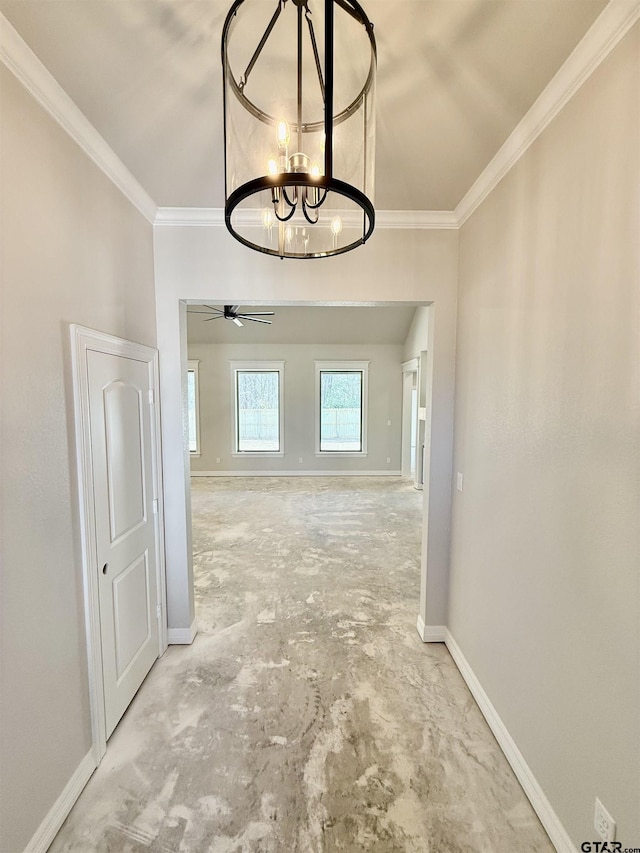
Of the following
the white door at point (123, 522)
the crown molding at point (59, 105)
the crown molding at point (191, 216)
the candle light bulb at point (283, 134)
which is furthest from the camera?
the crown molding at point (191, 216)

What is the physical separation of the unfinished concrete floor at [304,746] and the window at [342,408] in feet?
15.2

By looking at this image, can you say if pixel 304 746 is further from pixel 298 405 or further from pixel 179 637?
pixel 298 405

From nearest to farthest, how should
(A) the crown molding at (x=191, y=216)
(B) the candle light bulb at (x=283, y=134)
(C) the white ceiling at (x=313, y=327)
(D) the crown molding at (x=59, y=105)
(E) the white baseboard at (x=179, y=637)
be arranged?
(B) the candle light bulb at (x=283, y=134) → (D) the crown molding at (x=59, y=105) → (A) the crown molding at (x=191, y=216) → (E) the white baseboard at (x=179, y=637) → (C) the white ceiling at (x=313, y=327)

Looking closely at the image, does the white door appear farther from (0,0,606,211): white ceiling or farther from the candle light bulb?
the candle light bulb

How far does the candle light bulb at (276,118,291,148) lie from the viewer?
3.22 feet

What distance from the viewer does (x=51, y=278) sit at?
1.41m

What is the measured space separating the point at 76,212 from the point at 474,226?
2.06 metres

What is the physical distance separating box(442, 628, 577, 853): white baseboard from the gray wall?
560cm

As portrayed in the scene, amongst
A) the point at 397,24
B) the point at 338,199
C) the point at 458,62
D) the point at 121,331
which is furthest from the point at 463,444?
the point at 121,331

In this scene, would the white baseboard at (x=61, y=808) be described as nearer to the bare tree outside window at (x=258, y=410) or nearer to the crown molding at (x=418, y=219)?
the crown molding at (x=418, y=219)

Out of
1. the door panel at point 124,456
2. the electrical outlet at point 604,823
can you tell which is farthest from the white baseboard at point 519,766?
the door panel at point 124,456

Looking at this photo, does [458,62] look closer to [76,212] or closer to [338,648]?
[76,212]

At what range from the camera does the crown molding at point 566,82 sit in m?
1.08

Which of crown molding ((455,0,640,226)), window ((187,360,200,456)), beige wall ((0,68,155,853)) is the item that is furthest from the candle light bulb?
window ((187,360,200,456))
